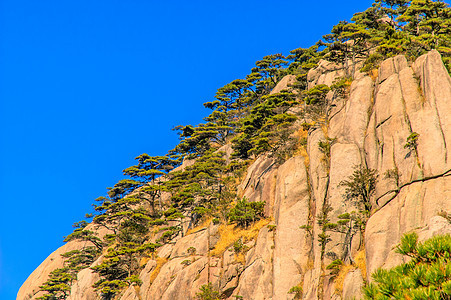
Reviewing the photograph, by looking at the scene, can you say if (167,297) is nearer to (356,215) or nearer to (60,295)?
(356,215)

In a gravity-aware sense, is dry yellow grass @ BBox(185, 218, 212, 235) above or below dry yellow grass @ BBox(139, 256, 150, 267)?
above

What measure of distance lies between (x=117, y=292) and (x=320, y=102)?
109 ft

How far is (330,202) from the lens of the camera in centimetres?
3688

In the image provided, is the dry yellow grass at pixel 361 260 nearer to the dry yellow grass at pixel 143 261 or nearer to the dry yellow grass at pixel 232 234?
the dry yellow grass at pixel 232 234

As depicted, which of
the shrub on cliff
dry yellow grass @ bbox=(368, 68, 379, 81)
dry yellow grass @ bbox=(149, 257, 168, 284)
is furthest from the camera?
dry yellow grass @ bbox=(149, 257, 168, 284)

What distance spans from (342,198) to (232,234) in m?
14.5

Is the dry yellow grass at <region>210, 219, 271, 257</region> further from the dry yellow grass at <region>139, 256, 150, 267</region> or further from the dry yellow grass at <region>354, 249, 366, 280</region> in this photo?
the dry yellow grass at <region>354, 249, 366, 280</region>

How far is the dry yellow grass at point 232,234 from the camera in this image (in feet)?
144

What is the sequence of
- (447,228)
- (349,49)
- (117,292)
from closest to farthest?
(447,228), (117,292), (349,49)

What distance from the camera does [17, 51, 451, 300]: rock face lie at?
98.9 feet

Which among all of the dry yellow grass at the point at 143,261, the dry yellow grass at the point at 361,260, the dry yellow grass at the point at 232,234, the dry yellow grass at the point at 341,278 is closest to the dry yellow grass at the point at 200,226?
the dry yellow grass at the point at 232,234

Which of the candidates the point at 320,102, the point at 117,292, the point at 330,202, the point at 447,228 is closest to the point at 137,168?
the point at 117,292

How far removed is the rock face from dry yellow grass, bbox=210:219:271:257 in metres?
0.52

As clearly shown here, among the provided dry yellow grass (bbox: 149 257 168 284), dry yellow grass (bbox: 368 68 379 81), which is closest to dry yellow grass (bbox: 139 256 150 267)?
dry yellow grass (bbox: 149 257 168 284)
